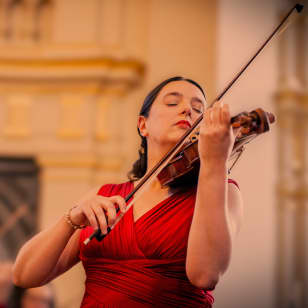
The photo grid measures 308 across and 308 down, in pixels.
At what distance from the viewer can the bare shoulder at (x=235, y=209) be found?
3.33 feet

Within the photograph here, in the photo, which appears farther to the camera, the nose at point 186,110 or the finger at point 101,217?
the nose at point 186,110

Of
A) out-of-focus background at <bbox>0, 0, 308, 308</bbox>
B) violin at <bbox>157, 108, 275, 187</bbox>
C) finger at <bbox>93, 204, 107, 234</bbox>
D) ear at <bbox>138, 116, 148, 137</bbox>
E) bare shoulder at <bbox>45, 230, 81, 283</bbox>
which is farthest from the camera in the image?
out-of-focus background at <bbox>0, 0, 308, 308</bbox>

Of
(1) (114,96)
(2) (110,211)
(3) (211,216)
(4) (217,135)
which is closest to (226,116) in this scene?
(4) (217,135)

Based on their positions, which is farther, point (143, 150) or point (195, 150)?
point (143, 150)

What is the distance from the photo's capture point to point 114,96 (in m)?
3.87

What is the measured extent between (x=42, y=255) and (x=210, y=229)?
399 millimetres

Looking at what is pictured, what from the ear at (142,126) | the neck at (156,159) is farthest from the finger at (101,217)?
the ear at (142,126)

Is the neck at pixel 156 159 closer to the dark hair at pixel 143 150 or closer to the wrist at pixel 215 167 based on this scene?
the dark hair at pixel 143 150

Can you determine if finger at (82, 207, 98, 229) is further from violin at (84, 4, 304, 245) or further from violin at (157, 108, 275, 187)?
violin at (157, 108, 275, 187)

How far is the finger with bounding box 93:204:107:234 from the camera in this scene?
98 cm

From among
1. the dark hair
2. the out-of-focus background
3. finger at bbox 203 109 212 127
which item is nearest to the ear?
the dark hair

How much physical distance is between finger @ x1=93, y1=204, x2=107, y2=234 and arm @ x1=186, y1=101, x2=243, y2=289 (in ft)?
0.53

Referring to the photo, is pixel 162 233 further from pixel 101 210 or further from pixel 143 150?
pixel 143 150

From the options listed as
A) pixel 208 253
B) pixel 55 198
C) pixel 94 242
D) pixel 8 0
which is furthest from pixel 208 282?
pixel 8 0
